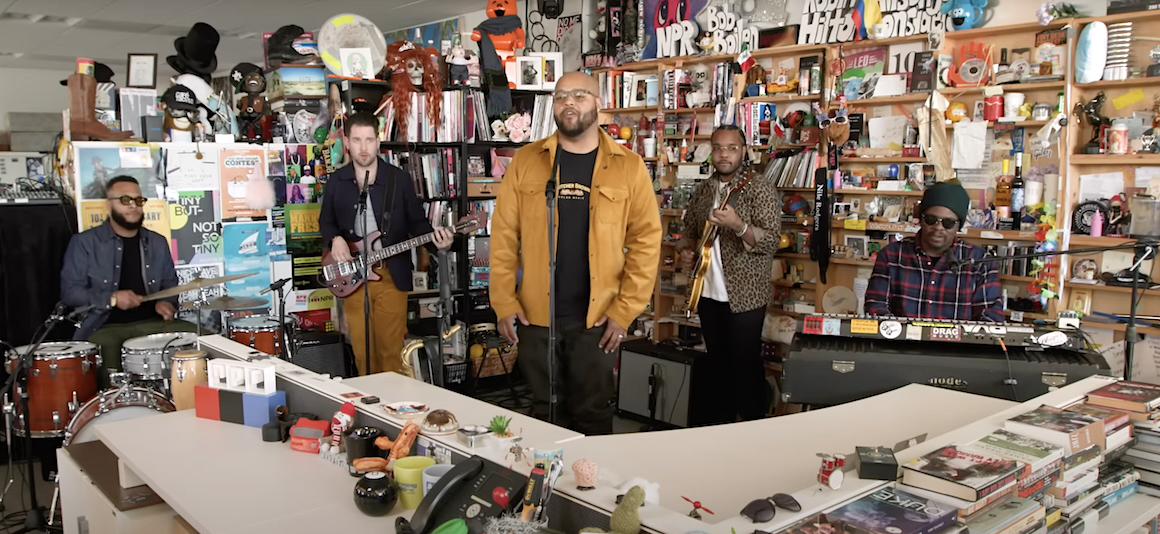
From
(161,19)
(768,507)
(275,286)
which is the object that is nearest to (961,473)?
(768,507)

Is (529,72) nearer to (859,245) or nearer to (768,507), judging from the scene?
(859,245)

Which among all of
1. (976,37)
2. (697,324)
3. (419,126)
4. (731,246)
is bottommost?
(697,324)

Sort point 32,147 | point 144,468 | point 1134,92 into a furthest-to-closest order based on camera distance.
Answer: point 32,147 → point 1134,92 → point 144,468

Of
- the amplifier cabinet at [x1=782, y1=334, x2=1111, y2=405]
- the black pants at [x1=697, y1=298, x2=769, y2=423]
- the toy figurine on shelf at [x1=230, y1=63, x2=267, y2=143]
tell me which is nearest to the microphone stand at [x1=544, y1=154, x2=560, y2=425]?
the amplifier cabinet at [x1=782, y1=334, x2=1111, y2=405]

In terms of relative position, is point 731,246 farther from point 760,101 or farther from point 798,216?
point 760,101

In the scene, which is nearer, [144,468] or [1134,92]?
[144,468]

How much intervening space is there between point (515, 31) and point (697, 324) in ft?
7.41

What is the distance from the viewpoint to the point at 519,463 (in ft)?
5.25

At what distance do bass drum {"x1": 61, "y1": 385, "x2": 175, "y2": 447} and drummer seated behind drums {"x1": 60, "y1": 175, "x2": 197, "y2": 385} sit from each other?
3.06 ft

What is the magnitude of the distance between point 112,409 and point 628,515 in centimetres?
255

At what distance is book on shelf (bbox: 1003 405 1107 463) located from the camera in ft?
5.88


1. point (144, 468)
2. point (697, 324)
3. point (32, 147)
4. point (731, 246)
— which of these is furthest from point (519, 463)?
point (32, 147)

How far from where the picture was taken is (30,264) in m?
4.41

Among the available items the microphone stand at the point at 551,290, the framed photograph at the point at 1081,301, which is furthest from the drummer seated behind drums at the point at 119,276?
the framed photograph at the point at 1081,301
